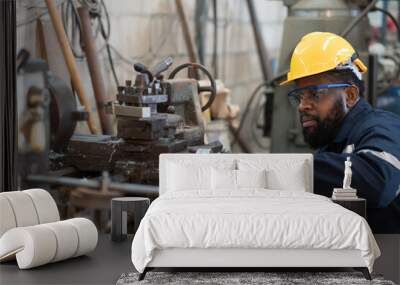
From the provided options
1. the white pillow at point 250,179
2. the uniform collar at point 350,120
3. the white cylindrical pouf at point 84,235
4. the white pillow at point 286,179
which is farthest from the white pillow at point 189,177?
the uniform collar at point 350,120

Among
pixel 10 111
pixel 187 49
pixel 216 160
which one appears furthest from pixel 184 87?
pixel 10 111

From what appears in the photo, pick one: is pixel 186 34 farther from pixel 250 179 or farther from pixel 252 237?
pixel 252 237

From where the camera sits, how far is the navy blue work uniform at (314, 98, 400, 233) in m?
4.82

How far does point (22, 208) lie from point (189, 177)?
0.92 m

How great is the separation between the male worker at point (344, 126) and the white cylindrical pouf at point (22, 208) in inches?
64.5

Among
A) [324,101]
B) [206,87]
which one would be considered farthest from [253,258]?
[206,87]

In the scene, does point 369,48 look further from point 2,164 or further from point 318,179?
point 2,164

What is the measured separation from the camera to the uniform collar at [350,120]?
5.05 m

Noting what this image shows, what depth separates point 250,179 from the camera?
15.6ft

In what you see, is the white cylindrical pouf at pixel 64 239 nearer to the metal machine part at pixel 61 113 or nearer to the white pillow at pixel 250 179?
the white pillow at pixel 250 179

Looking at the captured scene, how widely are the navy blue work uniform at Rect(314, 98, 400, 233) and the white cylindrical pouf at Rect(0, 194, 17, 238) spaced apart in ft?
5.80

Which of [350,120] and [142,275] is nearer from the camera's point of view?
[142,275]

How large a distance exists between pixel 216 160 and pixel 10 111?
144 centimetres

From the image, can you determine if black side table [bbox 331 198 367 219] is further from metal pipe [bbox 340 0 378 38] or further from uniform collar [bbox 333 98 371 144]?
metal pipe [bbox 340 0 378 38]
